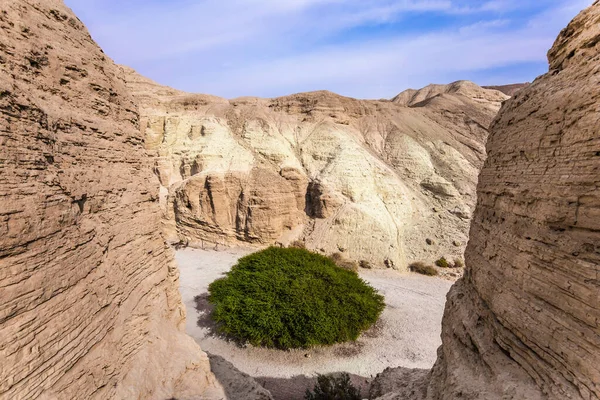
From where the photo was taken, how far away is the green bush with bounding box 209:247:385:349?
1126 cm

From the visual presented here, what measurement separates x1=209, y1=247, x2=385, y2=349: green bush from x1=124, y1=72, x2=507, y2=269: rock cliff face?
8093mm

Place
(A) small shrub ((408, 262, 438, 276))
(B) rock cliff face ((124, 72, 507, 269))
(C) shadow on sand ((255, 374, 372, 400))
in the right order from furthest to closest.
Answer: (B) rock cliff face ((124, 72, 507, 269)) < (A) small shrub ((408, 262, 438, 276)) < (C) shadow on sand ((255, 374, 372, 400))

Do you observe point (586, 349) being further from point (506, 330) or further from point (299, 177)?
point (299, 177)

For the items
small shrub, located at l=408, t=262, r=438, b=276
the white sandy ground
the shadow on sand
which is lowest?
the shadow on sand

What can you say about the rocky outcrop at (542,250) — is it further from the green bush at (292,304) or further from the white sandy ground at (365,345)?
the green bush at (292,304)

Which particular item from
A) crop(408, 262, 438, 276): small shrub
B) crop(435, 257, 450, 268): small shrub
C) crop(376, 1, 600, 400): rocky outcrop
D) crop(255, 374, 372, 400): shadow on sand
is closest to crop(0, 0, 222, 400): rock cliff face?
crop(255, 374, 372, 400): shadow on sand

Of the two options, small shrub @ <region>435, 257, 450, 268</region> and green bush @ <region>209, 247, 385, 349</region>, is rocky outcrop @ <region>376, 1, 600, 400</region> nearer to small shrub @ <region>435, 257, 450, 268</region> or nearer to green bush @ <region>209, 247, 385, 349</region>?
green bush @ <region>209, 247, 385, 349</region>

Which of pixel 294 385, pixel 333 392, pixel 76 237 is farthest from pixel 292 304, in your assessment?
pixel 76 237

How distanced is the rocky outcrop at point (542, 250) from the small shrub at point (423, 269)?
1556cm

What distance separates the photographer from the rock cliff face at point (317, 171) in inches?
881

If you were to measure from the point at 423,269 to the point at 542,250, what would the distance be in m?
17.8

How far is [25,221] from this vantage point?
155 inches

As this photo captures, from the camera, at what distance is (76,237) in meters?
4.95

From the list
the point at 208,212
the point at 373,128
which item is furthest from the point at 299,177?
the point at 373,128
